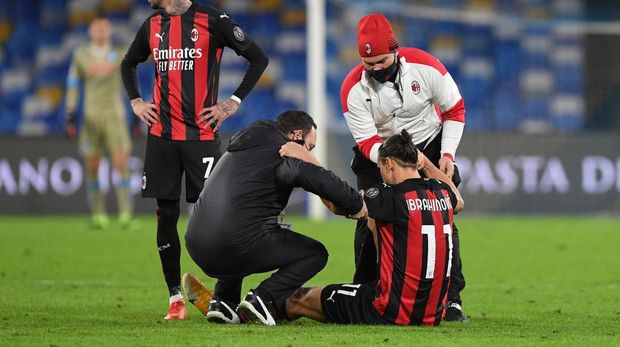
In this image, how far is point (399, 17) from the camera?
18.9 meters

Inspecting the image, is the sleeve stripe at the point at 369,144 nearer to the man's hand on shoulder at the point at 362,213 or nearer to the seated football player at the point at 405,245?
the seated football player at the point at 405,245

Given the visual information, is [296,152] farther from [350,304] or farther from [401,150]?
[350,304]

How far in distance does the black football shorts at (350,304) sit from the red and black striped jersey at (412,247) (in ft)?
0.16

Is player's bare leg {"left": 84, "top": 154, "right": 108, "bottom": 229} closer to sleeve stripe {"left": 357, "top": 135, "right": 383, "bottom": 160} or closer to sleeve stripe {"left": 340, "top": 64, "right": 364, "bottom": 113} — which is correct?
sleeve stripe {"left": 340, "top": 64, "right": 364, "bottom": 113}

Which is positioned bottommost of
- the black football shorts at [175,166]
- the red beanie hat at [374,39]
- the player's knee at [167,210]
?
the player's knee at [167,210]

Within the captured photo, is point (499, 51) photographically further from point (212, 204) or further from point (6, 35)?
point (212, 204)

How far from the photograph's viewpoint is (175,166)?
782 cm

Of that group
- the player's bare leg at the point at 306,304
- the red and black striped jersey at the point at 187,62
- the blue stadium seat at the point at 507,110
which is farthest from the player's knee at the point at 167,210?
the blue stadium seat at the point at 507,110

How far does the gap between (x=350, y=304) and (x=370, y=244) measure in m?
0.71

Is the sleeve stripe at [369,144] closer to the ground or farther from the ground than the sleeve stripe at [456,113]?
closer to the ground

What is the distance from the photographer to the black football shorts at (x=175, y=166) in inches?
305

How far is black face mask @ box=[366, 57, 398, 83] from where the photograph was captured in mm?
7535

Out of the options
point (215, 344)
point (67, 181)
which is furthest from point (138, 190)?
point (215, 344)

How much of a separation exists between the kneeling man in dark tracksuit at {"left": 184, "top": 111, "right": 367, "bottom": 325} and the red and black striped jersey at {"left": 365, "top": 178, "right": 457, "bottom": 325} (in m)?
0.17
